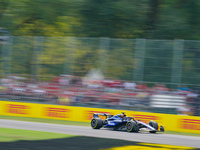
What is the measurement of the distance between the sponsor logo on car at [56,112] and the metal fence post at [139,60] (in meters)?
2.96

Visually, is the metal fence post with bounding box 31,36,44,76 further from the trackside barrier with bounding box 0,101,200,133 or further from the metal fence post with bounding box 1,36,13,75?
the trackside barrier with bounding box 0,101,200,133

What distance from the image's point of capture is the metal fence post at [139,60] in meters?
14.6

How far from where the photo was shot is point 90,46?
15.4 meters

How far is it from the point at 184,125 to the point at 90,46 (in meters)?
4.89

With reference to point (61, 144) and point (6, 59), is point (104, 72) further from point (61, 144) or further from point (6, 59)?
point (61, 144)

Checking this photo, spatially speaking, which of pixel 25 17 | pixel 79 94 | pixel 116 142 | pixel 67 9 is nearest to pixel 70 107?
pixel 79 94

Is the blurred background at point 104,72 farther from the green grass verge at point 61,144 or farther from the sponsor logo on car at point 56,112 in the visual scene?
the green grass verge at point 61,144

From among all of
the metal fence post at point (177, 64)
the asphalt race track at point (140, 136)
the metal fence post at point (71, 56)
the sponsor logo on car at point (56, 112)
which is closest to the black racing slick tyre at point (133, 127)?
the asphalt race track at point (140, 136)

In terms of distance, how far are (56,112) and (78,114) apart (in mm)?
924

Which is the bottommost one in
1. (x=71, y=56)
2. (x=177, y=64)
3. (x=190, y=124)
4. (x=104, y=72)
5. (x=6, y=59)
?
(x=190, y=124)

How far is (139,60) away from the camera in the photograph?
48.3 ft

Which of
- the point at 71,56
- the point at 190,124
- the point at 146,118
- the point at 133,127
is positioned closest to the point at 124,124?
the point at 133,127

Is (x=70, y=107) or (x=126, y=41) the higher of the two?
(x=126, y=41)

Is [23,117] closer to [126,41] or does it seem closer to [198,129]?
[126,41]
